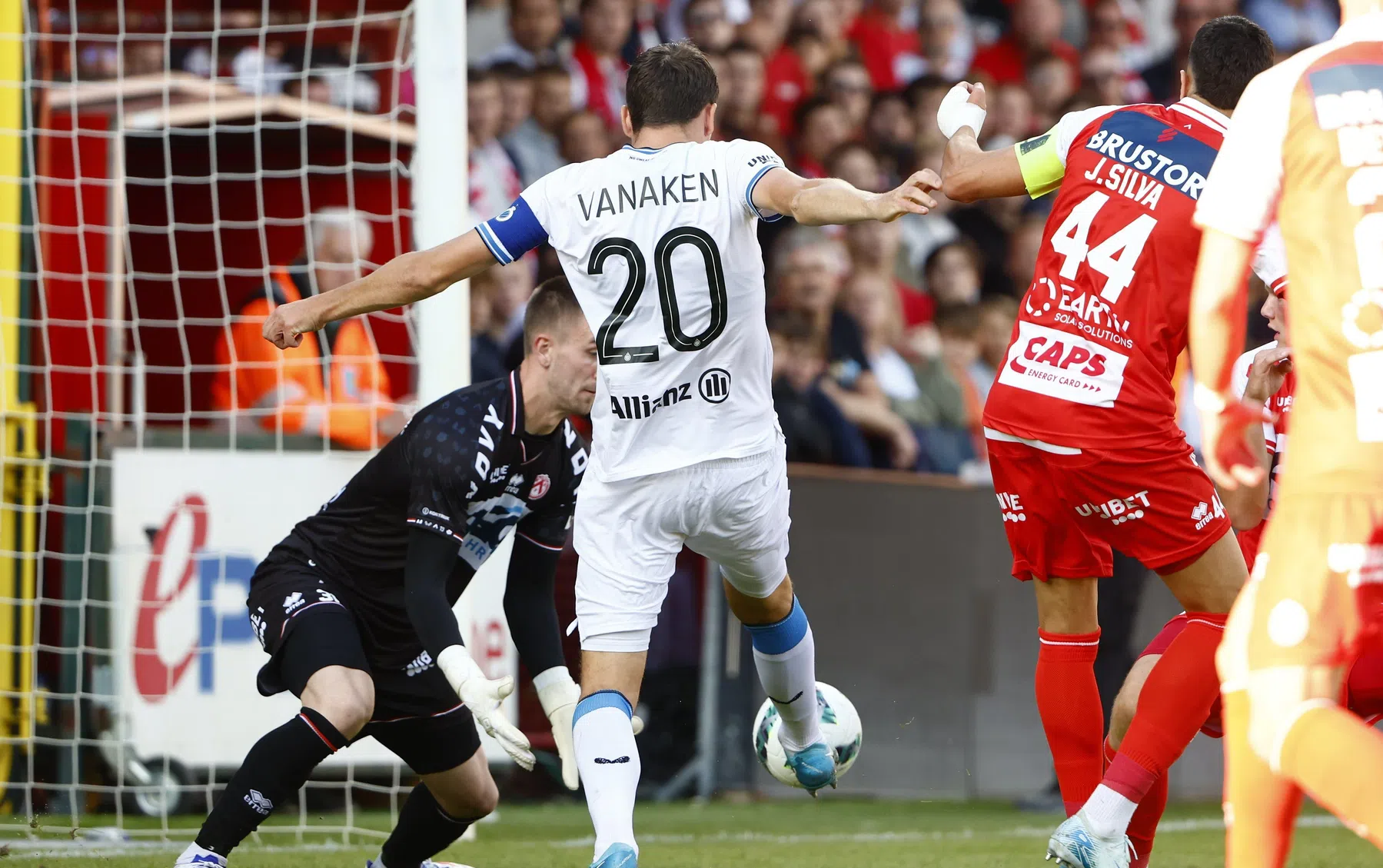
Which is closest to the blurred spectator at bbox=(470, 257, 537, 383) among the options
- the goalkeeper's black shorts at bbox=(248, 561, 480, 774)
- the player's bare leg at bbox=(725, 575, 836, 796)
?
the goalkeeper's black shorts at bbox=(248, 561, 480, 774)

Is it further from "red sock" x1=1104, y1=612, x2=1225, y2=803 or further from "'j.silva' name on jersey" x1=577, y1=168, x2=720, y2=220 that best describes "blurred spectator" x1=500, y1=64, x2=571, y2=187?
"red sock" x1=1104, y1=612, x2=1225, y2=803

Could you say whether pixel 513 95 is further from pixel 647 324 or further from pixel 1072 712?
pixel 1072 712

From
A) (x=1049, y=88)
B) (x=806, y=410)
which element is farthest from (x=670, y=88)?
(x=1049, y=88)

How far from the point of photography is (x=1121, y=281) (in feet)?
13.2

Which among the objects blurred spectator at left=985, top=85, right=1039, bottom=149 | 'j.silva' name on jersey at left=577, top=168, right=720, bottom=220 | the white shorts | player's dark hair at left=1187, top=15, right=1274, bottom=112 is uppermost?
blurred spectator at left=985, top=85, right=1039, bottom=149

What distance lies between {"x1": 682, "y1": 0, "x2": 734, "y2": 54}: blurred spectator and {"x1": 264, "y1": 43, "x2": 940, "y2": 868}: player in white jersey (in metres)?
5.38

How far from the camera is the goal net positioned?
6336 mm

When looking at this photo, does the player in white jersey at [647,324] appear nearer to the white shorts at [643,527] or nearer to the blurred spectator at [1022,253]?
the white shorts at [643,527]

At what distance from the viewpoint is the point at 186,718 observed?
631 cm

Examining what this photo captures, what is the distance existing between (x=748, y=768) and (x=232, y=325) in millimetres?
3250

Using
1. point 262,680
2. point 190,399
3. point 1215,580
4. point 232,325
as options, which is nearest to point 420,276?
point 262,680

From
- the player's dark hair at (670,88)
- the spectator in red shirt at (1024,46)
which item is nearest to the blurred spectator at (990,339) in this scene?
the spectator in red shirt at (1024,46)

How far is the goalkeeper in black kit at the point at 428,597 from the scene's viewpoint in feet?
13.8

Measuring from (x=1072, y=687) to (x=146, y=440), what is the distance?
4.00 metres
